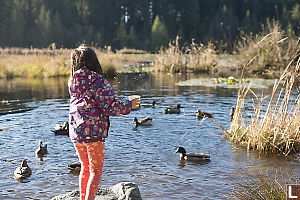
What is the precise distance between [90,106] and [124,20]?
86748mm

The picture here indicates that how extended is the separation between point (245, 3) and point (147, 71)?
70.1m

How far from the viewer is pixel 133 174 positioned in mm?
5996

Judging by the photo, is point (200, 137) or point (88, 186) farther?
point (200, 137)

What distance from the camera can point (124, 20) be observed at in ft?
290

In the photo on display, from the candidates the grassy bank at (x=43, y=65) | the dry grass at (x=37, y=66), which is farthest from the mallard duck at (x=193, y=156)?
the dry grass at (x=37, y=66)

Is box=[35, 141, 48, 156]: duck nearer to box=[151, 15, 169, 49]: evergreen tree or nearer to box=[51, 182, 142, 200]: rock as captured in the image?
box=[51, 182, 142, 200]: rock

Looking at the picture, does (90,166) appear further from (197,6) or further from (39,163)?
(197,6)

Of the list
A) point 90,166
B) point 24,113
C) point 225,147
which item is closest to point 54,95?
point 24,113

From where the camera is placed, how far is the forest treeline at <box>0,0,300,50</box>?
76688mm

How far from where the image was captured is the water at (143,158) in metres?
5.44

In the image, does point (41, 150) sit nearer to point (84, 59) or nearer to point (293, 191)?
point (84, 59)

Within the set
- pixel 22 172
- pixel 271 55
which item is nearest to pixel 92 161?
pixel 22 172

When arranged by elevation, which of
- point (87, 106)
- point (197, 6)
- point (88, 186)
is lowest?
point (88, 186)

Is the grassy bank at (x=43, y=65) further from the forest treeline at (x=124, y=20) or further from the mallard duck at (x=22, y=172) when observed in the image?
the forest treeline at (x=124, y=20)
